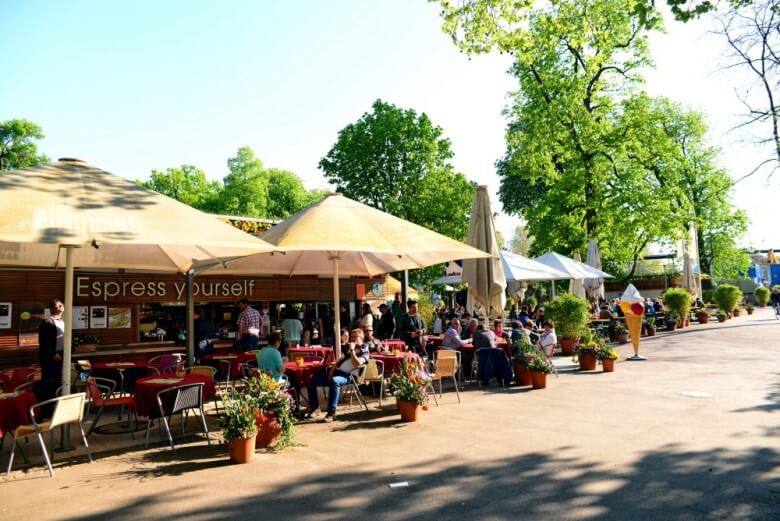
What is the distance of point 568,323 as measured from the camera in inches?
615

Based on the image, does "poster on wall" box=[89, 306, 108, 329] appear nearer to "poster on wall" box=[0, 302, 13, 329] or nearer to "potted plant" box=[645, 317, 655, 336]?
"poster on wall" box=[0, 302, 13, 329]

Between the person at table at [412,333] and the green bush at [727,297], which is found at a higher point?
the green bush at [727,297]

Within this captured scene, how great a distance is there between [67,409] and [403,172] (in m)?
22.8

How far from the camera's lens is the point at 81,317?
1191cm

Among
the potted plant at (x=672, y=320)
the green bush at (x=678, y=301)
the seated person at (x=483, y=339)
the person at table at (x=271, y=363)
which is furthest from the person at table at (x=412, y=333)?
the green bush at (x=678, y=301)

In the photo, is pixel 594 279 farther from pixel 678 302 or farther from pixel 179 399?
pixel 179 399

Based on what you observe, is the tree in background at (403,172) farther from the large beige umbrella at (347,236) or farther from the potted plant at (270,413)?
the potted plant at (270,413)

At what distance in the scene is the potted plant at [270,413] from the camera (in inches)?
247

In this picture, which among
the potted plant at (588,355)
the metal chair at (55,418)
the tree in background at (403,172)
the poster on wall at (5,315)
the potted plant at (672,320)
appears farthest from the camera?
the tree in background at (403,172)

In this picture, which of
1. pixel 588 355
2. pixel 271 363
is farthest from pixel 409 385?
pixel 588 355

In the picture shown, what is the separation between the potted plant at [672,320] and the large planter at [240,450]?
1992 cm

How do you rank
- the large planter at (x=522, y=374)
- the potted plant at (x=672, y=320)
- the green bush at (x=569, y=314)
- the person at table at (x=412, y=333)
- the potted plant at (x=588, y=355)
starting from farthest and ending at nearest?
the potted plant at (x=672, y=320), the green bush at (x=569, y=314), the person at table at (x=412, y=333), the potted plant at (x=588, y=355), the large planter at (x=522, y=374)

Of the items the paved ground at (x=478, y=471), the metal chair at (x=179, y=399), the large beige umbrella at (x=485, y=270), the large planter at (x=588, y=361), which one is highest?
the large beige umbrella at (x=485, y=270)

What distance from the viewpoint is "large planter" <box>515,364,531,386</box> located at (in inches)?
402
